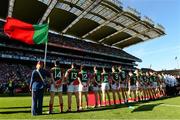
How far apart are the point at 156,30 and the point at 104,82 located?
161 feet

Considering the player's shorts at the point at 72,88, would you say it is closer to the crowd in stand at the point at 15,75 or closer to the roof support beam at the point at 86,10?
the crowd in stand at the point at 15,75

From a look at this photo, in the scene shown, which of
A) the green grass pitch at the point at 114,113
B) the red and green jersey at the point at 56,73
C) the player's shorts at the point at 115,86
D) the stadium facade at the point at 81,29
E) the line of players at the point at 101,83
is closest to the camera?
the green grass pitch at the point at 114,113

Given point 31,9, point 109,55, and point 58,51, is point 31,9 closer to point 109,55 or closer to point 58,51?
point 58,51

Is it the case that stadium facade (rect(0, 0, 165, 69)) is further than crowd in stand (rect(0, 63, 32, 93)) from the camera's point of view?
Yes

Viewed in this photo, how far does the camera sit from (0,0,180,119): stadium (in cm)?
4346

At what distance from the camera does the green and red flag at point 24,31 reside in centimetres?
1209

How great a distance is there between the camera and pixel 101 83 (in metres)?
14.7

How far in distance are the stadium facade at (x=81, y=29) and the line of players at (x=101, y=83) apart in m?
24.0

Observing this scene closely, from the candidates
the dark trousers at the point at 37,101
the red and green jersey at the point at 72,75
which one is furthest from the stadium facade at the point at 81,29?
the dark trousers at the point at 37,101

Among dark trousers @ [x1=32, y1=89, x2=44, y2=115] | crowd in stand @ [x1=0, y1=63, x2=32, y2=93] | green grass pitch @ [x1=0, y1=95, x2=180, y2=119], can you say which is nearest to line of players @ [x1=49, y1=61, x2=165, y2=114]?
dark trousers @ [x1=32, y1=89, x2=44, y2=115]

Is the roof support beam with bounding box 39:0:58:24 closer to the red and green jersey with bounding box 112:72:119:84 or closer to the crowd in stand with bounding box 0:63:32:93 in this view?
the crowd in stand with bounding box 0:63:32:93

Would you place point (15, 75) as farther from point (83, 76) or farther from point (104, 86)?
point (83, 76)

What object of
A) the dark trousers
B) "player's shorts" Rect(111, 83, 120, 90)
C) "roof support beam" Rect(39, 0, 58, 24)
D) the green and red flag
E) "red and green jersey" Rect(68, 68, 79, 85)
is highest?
"roof support beam" Rect(39, 0, 58, 24)

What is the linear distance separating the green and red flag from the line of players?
1.64 m
